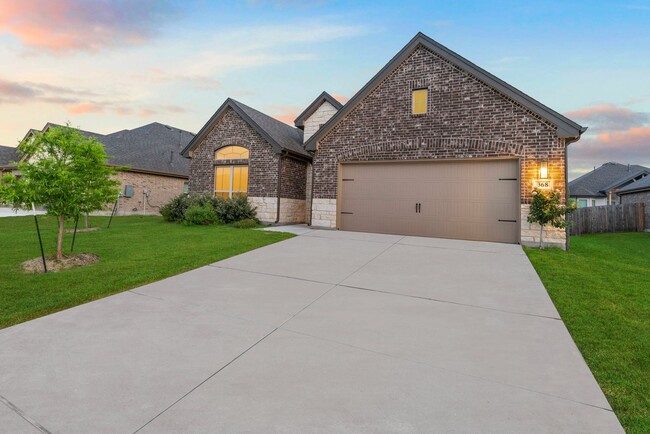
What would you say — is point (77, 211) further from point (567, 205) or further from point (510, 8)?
point (510, 8)

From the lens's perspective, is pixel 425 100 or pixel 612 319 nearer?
pixel 612 319

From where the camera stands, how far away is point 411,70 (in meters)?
11.2

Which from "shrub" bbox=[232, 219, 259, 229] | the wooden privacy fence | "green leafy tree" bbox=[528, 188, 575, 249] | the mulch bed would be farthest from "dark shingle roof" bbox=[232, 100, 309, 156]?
the wooden privacy fence

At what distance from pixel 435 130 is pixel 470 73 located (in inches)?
84.6

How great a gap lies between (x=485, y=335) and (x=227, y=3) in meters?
12.5

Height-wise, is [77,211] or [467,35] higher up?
[467,35]

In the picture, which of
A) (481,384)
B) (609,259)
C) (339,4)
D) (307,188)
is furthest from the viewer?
(307,188)

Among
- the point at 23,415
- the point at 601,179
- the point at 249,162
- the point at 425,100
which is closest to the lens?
the point at 23,415

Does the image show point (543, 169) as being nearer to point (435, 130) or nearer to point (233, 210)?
point (435, 130)

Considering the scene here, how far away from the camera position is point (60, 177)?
6441 millimetres

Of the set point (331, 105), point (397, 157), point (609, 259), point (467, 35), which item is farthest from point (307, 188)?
point (609, 259)

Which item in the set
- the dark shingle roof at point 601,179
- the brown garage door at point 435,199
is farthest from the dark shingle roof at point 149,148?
the dark shingle roof at point 601,179

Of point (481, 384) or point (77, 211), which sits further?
point (77, 211)

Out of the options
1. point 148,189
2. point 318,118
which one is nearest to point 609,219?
point 318,118
